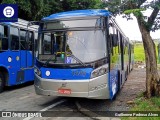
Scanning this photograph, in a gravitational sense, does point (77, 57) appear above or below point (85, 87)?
above

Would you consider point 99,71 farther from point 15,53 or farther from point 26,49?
point 26,49

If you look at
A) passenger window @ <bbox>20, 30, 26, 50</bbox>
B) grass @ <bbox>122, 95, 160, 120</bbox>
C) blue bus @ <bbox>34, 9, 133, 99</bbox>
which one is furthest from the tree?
passenger window @ <bbox>20, 30, 26, 50</bbox>

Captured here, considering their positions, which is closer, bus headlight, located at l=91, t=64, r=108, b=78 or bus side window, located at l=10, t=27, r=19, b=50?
bus headlight, located at l=91, t=64, r=108, b=78

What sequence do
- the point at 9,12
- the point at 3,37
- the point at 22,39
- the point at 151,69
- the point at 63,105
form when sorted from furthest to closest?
the point at 9,12
the point at 22,39
the point at 3,37
the point at 151,69
the point at 63,105

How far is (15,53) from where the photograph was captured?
40.9 feet

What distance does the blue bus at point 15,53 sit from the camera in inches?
465

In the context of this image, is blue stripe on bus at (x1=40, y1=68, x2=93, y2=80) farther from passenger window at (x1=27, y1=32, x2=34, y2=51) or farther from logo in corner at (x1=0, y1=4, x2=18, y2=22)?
passenger window at (x1=27, y1=32, x2=34, y2=51)

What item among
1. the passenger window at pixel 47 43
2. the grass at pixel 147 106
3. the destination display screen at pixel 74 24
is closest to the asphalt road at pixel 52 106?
the grass at pixel 147 106

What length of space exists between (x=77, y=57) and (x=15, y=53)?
16.3 ft

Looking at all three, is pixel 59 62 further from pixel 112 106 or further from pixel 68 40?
pixel 112 106

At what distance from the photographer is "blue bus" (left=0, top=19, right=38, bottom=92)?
11812 mm

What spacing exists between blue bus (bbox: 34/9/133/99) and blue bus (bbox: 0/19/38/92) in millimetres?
3333

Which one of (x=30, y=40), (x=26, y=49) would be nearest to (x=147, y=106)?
(x=26, y=49)

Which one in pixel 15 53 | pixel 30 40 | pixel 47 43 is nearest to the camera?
pixel 47 43
